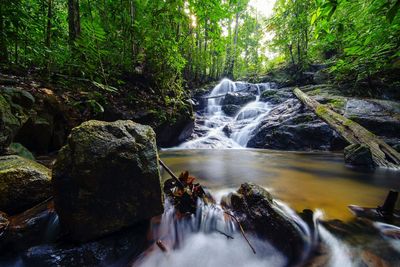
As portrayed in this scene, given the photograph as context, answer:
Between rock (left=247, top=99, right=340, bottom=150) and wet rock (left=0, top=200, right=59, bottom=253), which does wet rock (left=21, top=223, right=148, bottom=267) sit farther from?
rock (left=247, top=99, right=340, bottom=150)

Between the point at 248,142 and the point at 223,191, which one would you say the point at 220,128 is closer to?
the point at 248,142

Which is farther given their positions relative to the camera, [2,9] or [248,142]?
[248,142]

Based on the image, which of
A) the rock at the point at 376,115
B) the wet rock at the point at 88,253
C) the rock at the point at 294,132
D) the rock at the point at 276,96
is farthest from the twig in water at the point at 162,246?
the rock at the point at 276,96

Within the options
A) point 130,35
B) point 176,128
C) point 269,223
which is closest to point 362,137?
point 269,223

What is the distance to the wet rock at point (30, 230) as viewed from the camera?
199 centimetres

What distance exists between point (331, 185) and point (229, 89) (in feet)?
41.9

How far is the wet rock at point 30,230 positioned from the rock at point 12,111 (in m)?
1.39

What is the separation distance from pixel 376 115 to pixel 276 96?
5658 millimetres

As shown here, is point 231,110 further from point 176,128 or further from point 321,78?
point 321,78

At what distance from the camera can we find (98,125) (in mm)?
2115

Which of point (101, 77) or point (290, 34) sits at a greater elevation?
point (290, 34)

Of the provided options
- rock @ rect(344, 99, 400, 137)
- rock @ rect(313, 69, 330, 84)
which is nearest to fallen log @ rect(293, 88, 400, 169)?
rock @ rect(344, 99, 400, 137)

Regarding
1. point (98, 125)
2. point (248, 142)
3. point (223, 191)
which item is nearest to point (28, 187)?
point (98, 125)

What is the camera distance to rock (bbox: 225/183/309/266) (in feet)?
6.86
